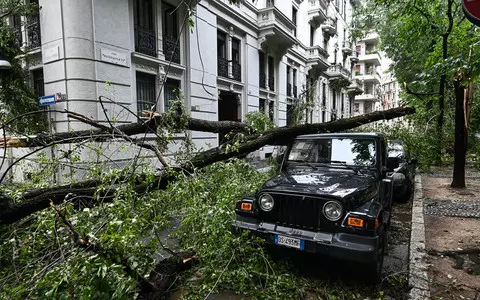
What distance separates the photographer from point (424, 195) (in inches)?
301

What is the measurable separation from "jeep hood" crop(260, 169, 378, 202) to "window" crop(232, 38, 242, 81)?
10961 millimetres

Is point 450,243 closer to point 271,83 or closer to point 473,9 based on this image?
point 473,9

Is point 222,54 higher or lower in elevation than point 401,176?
higher

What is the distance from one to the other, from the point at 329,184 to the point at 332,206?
473 millimetres

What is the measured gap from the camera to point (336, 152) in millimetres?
4590

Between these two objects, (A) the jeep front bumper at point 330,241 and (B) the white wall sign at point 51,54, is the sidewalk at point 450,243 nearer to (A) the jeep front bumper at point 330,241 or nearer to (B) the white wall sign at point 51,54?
(A) the jeep front bumper at point 330,241

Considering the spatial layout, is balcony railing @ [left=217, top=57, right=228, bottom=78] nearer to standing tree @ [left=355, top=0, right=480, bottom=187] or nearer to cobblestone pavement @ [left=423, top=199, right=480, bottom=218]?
standing tree @ [left=355, top=0, right=480, bottom=187]

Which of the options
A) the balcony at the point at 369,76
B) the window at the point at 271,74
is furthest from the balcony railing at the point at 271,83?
→ the balcony at the point at 369,76

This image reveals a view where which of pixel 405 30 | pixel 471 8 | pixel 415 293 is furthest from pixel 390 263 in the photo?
pixel 405 30

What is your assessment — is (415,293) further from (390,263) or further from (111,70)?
(111,70)

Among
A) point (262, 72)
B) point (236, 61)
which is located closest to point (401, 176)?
point (236, 61)

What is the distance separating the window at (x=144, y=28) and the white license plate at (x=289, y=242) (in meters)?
8.75

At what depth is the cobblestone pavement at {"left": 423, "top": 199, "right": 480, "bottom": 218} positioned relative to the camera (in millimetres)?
5924

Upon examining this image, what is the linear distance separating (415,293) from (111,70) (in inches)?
361
